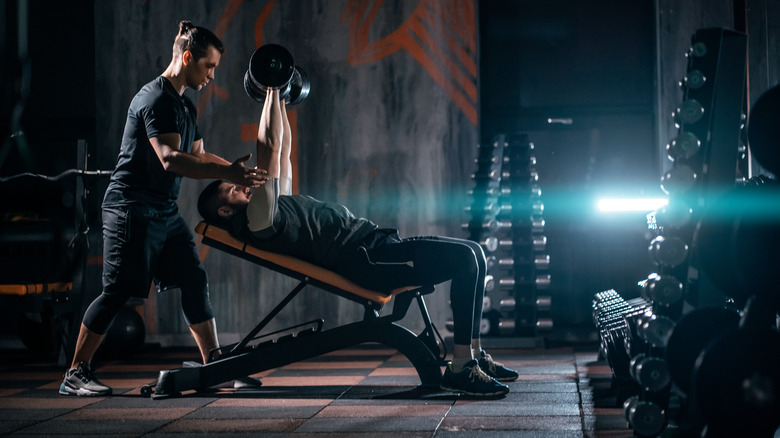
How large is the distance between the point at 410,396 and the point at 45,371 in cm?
227

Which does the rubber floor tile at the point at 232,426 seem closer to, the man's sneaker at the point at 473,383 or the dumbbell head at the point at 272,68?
the man's sneaker at the point at 473,383

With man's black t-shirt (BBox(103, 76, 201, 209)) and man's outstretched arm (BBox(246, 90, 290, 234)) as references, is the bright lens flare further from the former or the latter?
man's black t-shirt (BBox(103, 76, 201, 209))

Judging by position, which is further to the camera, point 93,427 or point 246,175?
point 246,175

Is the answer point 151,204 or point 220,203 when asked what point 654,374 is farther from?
point 151,204

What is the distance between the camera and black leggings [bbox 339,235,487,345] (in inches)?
128

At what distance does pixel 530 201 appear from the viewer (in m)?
4.74

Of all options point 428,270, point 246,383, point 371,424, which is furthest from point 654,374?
point 246,383

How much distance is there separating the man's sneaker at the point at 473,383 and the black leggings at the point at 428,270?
0.36 ft

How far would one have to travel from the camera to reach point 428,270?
10.7 feet

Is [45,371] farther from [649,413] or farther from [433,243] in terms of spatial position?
[649,413]

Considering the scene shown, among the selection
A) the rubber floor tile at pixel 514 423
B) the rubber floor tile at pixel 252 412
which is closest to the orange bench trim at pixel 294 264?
the rubber floor tile at pixel 252 412

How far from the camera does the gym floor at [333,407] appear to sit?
2631mm

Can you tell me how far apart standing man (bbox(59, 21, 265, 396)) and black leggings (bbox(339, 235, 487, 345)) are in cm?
70

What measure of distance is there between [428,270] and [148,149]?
1.25m
